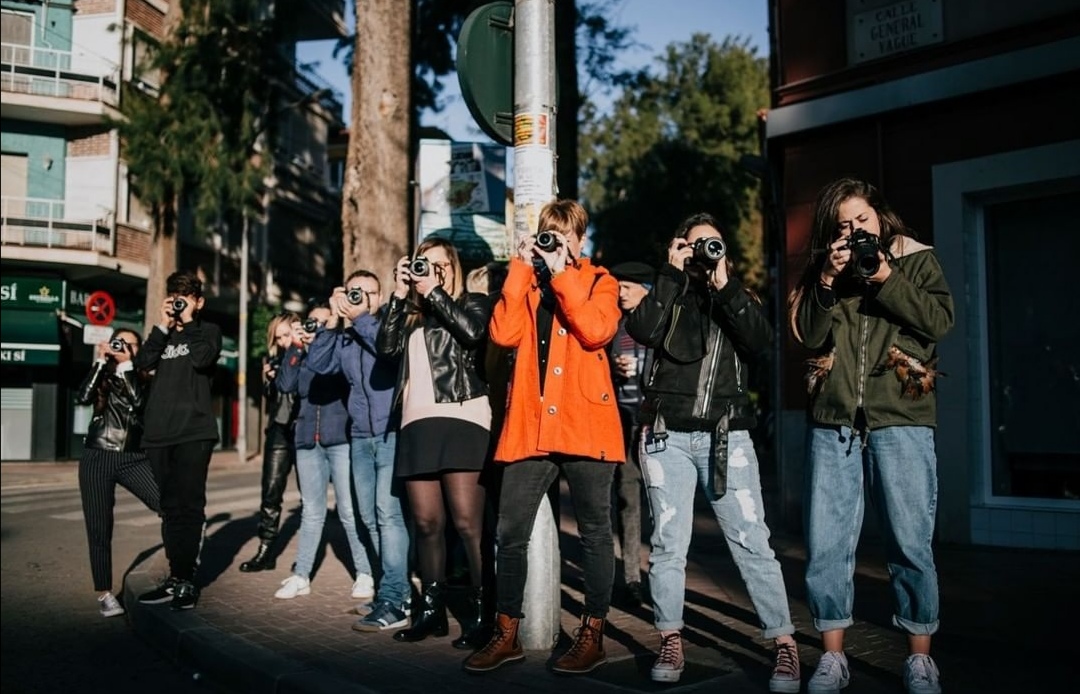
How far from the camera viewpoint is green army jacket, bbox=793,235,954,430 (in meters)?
3.88

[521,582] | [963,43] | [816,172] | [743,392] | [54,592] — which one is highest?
[963,43]

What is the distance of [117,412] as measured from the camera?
6469mm

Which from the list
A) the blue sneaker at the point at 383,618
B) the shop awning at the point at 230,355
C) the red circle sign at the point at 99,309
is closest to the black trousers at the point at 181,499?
the blue sneaker at the point at 383,618

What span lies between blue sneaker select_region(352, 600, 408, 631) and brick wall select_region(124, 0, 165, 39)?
23.9 meters

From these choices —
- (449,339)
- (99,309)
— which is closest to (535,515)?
(449,339)

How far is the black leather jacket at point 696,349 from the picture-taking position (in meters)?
4.29

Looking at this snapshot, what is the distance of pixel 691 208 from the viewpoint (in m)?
32.8

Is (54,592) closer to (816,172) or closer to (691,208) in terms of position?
(816,172)

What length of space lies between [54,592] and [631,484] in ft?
14.5

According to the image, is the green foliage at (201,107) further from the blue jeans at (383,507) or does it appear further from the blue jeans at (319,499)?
the blue jeans at (383,507)

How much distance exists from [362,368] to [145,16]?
2446 centimetres

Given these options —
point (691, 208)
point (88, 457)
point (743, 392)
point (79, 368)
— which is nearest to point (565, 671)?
point (743, 392)

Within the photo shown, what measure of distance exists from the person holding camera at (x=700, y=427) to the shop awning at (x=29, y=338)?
22.8m

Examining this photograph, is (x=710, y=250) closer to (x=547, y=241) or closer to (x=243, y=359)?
(x=547, y=241)
